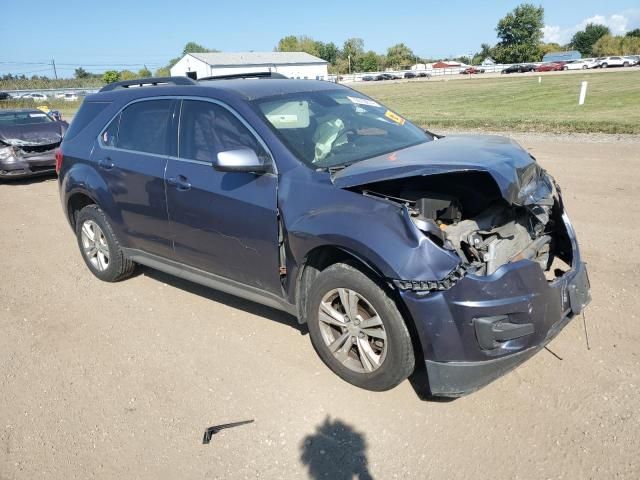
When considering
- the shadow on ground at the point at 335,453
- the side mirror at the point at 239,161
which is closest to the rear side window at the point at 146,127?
the side mirror at the point at 239,161

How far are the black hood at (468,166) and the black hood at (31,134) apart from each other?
32.7 feet

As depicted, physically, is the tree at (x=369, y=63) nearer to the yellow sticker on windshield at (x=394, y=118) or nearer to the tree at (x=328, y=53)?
the tree at (x=328, y=53)

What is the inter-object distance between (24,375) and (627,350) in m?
4.20

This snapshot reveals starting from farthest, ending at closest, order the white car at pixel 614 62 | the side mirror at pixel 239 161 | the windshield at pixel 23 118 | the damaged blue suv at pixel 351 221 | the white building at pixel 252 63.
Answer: the white building at pixel 252 63 < the white car at pixel 614 62 < the windshield at pixel 23 118 < the side mirror at pixel 239 161 < the damaged blue suv at pixel 351 221

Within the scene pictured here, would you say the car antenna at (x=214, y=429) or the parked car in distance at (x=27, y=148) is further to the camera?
the parked car in distance at (x=27, y=148)

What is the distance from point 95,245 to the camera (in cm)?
549

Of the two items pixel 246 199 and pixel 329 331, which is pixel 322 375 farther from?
pixel 246 199

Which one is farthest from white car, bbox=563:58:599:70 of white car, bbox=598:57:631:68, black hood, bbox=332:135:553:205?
black hood, bbox=332:135:553:205

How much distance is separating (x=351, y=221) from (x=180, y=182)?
1.63 meters

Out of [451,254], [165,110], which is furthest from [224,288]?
[451,254]

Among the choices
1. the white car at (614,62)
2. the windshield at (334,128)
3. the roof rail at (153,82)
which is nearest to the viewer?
the windshield at (334,128)

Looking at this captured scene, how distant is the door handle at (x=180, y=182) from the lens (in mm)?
4113

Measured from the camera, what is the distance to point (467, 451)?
287cm

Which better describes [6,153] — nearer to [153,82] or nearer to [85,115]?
[85,115]
